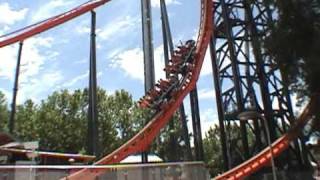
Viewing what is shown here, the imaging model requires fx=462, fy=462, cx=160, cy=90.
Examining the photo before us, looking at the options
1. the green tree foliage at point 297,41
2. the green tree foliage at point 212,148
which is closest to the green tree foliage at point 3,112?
the green tree foliage at point 212,148

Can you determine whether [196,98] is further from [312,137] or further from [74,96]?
[74,96]

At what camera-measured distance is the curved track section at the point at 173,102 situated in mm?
24391

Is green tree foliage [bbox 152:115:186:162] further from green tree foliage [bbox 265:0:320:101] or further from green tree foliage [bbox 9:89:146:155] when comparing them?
green tree foliage [bbox 265:0:320:101]

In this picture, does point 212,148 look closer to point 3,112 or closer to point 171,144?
point 171,144

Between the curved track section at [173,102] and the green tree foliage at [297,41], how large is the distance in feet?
44.4

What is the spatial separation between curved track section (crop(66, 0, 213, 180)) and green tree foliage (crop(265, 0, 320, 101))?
533 inches

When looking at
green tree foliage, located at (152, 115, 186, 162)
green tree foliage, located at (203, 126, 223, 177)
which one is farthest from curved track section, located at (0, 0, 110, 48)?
green tree foliage, located at (203, 126, 223, 177)

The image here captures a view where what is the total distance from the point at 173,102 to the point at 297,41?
1475cm

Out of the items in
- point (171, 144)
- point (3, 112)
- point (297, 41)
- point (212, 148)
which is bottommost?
point (297, 41)

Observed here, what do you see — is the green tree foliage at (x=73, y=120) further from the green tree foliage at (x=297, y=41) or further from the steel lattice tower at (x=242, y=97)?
the green tree foliage at (x=297, y=41)

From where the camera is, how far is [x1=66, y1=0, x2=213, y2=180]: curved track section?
80.0 feet

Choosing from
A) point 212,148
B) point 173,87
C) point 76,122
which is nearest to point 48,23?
point 173,87

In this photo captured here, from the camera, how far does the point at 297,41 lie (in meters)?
11.6

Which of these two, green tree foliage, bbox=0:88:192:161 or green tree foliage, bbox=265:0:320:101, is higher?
green tree foliage, bbox=0:88:192:161
